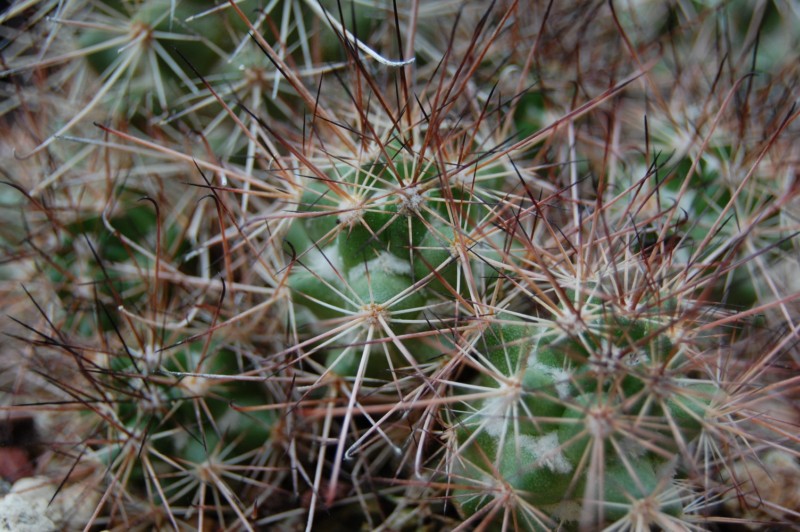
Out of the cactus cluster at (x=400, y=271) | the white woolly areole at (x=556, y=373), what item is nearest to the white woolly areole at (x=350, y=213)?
the cactus cluster at (x=400, y=271)

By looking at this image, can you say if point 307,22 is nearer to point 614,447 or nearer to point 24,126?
point 24,126

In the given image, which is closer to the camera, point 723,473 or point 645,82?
point 723,473

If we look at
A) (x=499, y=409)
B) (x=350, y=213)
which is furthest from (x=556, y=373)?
(x=350, y=213)

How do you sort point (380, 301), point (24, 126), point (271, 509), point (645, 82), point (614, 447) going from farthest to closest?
point (24, 126) → point (645, 82) → point (271, 509) → point (380, 301) → point (614, 447)

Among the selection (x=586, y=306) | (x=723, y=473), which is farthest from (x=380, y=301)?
(x=723, y=473)

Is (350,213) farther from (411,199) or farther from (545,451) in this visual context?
(545,451)

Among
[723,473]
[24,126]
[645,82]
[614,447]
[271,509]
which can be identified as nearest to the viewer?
[614,447]

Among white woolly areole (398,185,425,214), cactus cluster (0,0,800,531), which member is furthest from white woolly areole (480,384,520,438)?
white woolly areole (398,185,425,214)

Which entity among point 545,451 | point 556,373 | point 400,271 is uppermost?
point 400,271
